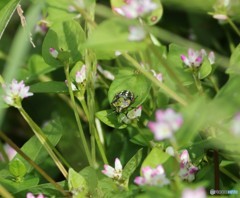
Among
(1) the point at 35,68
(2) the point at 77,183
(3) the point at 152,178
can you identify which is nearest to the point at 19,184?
(2) the point at 77,183

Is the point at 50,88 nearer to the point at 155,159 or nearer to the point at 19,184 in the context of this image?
the point at 19,184

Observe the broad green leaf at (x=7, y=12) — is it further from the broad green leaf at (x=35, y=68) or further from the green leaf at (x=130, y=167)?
the green leaf at (x=130, y=167)

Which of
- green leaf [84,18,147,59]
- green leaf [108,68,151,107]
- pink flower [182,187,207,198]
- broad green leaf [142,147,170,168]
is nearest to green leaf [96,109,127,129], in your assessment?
green leaf [108,68,151,107]

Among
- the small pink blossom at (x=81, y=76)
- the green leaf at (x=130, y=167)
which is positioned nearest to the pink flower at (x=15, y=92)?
the small pink blossom at (x=81, y=76)

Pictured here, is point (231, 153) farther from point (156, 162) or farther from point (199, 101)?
point (199, 101)

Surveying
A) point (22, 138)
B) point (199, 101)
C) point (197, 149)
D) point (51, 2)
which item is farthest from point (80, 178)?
Result: point (22, 138)

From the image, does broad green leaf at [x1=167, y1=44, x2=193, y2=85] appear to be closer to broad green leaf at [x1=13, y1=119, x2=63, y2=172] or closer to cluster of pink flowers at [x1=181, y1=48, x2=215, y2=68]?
cluster of pink flowers at [x1=181, y1=48, x2=215, y2=68]
